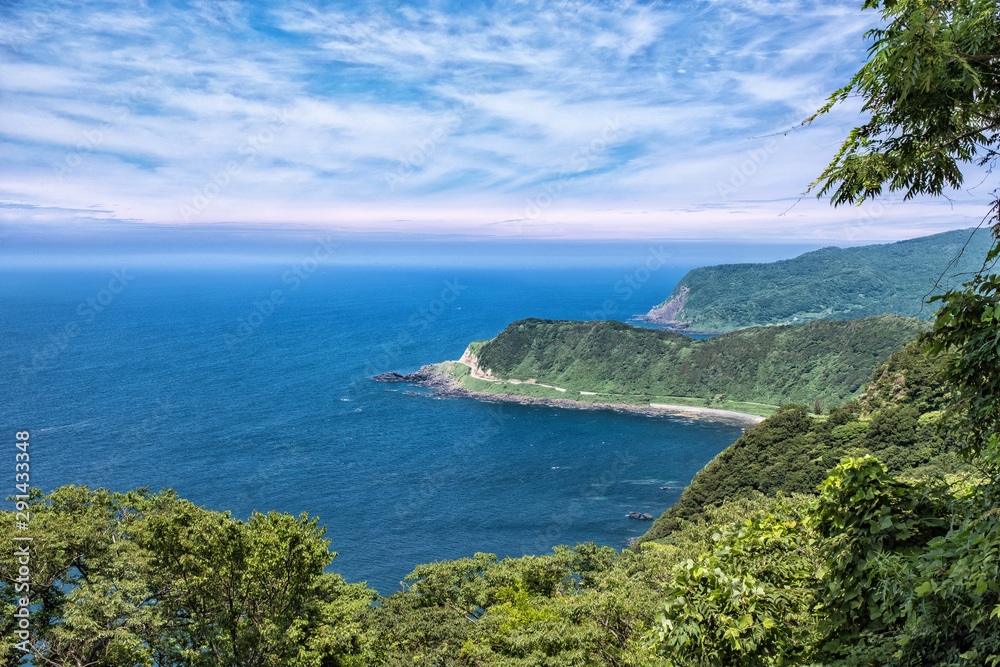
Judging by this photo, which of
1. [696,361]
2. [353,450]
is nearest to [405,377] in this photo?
[353,450]

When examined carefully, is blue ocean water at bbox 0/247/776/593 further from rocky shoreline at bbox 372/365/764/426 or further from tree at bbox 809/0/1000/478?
tree at bbox 809/0/1000/478

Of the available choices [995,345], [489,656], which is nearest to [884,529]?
[995,345]

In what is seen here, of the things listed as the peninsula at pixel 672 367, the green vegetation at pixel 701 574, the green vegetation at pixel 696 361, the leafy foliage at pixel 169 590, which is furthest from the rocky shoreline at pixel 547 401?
the leafy foliage at pixel 169 590

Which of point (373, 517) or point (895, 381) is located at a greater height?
point (895, 381)

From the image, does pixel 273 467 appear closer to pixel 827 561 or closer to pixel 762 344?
pixel 827 561

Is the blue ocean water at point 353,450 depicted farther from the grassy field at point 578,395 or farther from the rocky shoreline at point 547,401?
the grassy field at point 578,395
